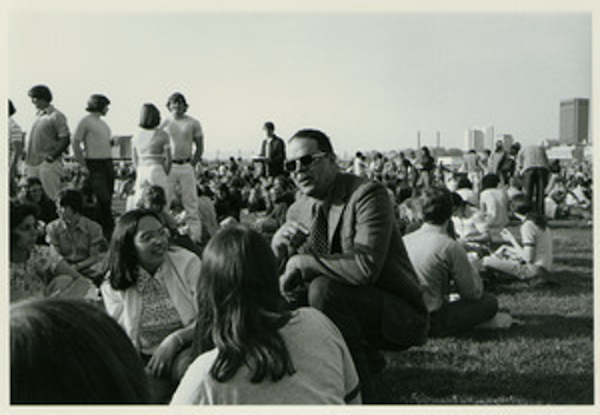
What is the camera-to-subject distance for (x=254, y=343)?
1729 mm

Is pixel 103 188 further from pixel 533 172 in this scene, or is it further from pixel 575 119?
pixel 533 172

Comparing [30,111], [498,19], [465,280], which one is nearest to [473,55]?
[498,19]

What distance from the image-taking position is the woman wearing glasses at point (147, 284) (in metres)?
2.75

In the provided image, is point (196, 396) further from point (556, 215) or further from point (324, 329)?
point (556, 215)

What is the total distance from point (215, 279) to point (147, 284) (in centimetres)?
105

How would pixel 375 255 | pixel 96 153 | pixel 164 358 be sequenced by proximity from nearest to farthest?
pixel 164 358, pixel 375 255, pixel 96 153

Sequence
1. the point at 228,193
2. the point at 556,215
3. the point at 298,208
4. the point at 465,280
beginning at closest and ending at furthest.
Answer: the point at 298,208 < the point at 465,280 < the point at 228,193 < the point at 556,215

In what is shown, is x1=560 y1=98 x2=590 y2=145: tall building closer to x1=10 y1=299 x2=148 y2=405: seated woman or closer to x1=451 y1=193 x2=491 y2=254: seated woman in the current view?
x1=451 y1=193 x2=491 y2=254: seated woman

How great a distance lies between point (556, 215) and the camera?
8.81m

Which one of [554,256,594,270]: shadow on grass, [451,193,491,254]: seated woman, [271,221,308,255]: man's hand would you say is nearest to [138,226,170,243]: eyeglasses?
[271,221,308,255]: man's hand

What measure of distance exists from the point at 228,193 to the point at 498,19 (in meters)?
3.86

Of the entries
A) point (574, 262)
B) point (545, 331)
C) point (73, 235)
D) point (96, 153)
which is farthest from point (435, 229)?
point (96, 153)

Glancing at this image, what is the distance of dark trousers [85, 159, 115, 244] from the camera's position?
533 cm

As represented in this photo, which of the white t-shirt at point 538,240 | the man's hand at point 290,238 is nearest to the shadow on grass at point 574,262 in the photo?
the white t-shirt at point 538,240
